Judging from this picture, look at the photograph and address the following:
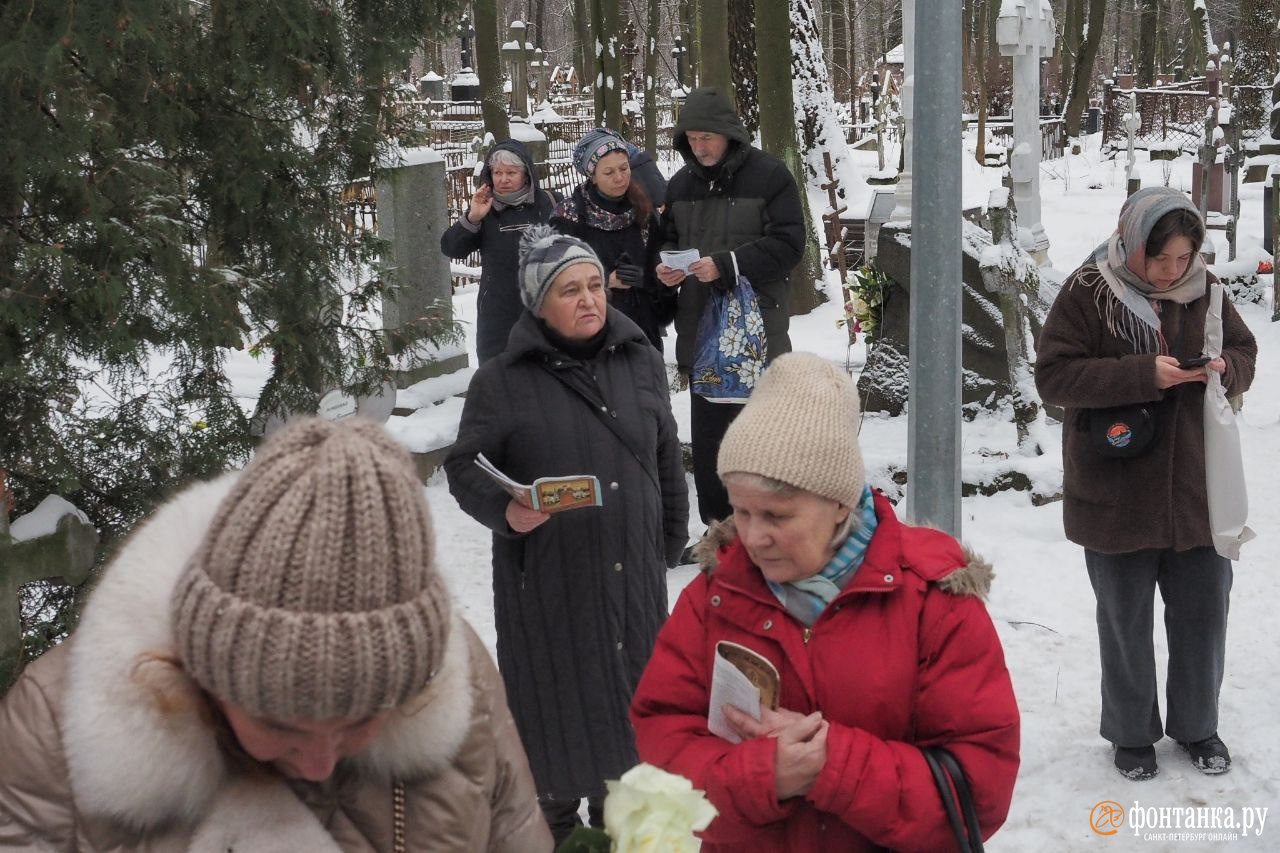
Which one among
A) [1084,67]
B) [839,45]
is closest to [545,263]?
[1084,67]

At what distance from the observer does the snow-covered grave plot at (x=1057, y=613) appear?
167 inches

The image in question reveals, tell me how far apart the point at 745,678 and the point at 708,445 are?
3.93 metres

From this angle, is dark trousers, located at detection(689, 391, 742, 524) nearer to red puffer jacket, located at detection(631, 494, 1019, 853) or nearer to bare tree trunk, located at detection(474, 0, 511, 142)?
red puffer jacket, located at detection(631, 494, 1019, 853)

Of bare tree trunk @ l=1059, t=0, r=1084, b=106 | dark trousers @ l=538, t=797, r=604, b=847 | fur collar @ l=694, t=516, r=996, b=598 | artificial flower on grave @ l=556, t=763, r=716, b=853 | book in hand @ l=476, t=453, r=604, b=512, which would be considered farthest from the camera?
bare tree trunk @ l=1059, t=0, r=1084, b=106

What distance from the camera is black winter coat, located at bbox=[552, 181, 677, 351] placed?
6125mm

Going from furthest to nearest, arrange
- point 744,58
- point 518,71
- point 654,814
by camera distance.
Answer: point 518,71 < point 744,58 < point 654,814

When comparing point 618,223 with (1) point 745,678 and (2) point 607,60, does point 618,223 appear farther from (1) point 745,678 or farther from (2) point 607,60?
(2) point 607,60

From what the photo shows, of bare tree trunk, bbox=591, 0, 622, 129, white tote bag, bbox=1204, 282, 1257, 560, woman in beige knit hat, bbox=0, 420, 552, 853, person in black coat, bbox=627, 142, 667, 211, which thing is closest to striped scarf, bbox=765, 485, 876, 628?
woman in beige knit hat, bbox=0, 420, 552, 853

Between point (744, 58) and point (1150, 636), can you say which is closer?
point (1150, 636)

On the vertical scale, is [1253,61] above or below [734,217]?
above

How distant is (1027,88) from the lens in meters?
12.2

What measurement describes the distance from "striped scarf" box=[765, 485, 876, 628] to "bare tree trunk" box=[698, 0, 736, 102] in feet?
33.0

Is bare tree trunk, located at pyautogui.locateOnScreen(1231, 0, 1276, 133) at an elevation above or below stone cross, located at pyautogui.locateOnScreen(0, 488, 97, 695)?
above

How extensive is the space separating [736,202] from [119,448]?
9.98 ft
